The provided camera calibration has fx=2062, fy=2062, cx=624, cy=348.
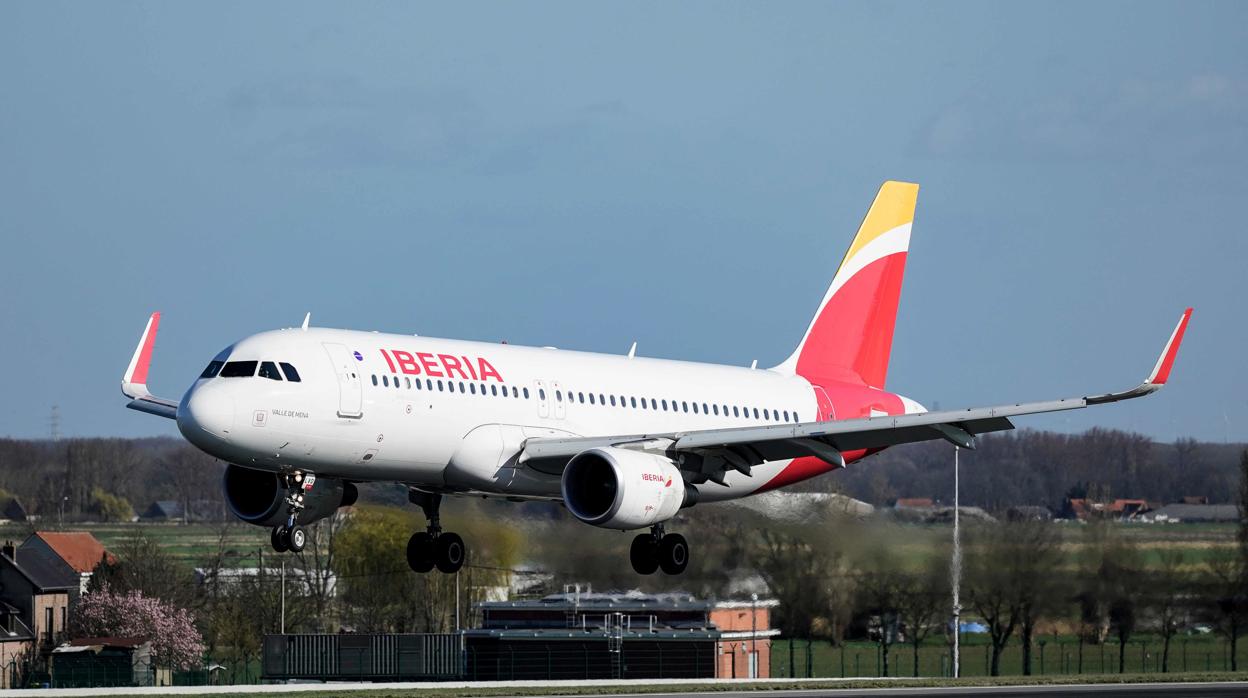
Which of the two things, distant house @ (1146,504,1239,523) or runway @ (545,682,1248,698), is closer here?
runway @ (545,682,1248,698)

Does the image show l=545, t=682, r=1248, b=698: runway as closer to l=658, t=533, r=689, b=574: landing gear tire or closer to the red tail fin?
l=658, t=533, r=689, b=574: landing gear tire

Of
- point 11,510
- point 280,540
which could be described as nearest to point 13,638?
point 11,510

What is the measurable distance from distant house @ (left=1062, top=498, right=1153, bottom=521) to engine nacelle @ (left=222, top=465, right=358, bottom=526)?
24.6m

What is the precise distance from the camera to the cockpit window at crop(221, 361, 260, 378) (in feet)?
118

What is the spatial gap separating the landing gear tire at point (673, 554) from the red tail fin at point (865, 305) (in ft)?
24.9

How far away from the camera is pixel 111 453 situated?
118625mm

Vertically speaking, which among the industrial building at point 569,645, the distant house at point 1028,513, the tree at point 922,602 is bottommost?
the industrial building at point 569,645

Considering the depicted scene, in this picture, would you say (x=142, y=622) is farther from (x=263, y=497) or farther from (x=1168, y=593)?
(x=263, y=497)

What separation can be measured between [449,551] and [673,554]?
460 centimetres

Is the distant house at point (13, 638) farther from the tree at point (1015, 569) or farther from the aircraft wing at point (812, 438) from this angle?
the aircraft wing at point (812, 438)

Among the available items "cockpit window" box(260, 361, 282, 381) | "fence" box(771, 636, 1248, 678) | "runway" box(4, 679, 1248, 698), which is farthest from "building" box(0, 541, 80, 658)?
"cockpit window" box(260, 361, 282, 381)

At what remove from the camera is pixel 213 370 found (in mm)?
36188

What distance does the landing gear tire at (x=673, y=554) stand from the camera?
4197 centimetres

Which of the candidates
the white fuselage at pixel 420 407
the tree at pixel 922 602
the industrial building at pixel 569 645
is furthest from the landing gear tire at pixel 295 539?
the tree at pixel 922 602
